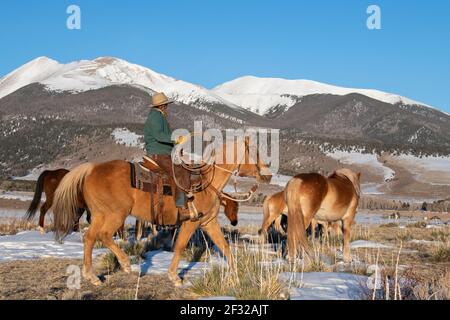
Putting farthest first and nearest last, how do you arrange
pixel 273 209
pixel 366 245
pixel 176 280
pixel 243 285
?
pixel 273 209, pixel 366 245, pixel 176 280, pixel 243 285

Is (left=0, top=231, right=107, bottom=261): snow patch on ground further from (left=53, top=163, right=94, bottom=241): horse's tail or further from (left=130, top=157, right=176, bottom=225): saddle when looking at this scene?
(left=130, top=157, right=176, bottom=225): saddle

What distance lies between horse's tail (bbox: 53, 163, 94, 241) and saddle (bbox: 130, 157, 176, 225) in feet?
2.44

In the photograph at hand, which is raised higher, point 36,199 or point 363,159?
point 363,159

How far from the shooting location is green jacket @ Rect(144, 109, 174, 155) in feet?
26.2

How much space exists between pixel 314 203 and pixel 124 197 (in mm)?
3979

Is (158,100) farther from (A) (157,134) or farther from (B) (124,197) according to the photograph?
(B) (124,197)

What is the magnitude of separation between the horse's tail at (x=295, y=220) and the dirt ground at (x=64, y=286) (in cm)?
282

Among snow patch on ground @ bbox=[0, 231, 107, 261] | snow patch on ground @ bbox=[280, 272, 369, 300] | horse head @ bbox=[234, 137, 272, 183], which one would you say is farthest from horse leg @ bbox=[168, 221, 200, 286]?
snow patch on ground @ bbox=[0, 231, 107, 261]

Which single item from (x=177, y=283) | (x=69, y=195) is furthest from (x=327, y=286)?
(x=69, y=195)

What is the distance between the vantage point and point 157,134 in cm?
800

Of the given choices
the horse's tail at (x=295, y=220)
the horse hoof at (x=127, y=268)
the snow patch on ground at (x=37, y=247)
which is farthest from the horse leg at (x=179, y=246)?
the snow patch on ground at (x=37, y=247)

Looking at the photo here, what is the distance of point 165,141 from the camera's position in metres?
7.95
